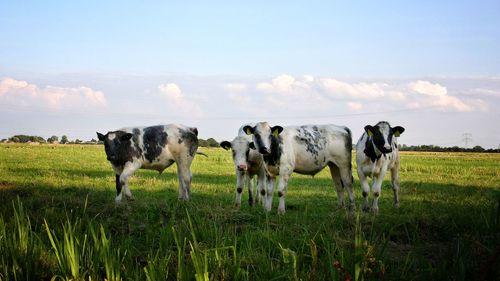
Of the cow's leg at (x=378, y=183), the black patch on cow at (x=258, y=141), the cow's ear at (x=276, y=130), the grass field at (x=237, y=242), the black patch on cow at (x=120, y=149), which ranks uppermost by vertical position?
the cow's ear at (x=276, y=130)

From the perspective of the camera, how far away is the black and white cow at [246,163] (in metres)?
12.5

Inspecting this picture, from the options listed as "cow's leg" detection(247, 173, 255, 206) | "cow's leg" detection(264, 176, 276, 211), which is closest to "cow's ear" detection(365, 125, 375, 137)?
"cow's leg" detection(264, 176, 276, 211)

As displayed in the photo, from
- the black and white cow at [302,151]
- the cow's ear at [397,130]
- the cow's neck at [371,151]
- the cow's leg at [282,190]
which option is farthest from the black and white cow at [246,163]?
the cow's ear at [397,130]

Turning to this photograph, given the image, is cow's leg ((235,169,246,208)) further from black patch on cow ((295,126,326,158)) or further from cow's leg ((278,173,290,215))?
black patch on cow ((295,126,326,158))

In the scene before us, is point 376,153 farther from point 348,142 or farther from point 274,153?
point 274,153

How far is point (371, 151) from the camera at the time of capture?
1184 cm

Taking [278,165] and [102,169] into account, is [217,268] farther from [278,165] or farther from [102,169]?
[102,169]

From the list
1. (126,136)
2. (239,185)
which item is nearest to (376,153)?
(239,185)

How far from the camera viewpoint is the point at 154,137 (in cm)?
1399

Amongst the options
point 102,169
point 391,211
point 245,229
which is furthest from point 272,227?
point 102,169

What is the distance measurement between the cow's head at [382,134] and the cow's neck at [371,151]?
0.34 feet

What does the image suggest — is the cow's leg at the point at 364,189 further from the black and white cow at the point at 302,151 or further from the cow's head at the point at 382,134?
the cow's head at the point at 382,134

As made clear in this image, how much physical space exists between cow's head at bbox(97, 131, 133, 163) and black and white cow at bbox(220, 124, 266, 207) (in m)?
2.78

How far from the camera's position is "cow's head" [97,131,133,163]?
44.7 ft
